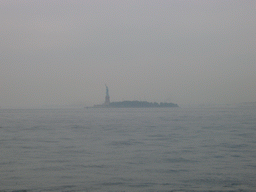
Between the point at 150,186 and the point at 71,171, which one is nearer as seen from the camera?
the point at 150,186

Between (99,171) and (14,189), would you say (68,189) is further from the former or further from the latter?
(99,171)

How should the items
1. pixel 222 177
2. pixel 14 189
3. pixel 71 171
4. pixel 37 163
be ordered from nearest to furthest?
pixel 14 189, pixel 222 177, pixel 71 171, pixel 37 163

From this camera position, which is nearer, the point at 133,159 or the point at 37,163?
the point at 37,163

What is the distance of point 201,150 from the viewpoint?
15.7 metres

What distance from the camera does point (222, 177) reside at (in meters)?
9.88

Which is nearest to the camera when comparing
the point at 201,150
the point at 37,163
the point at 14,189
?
the point at 14,189

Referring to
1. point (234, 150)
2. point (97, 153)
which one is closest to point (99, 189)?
point (97, 153)

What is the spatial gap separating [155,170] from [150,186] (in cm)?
216

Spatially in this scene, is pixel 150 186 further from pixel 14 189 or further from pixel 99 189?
pixel 14 189

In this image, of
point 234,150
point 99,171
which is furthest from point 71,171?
point 234,150

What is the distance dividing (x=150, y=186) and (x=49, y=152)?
25.3 ft

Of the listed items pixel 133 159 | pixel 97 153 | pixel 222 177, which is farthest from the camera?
pixel 97 153

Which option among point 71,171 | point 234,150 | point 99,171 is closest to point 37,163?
point 71,171

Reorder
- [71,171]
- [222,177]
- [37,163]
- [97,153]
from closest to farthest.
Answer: [222,177]
[71,171]
[37,163]
[97,153]
